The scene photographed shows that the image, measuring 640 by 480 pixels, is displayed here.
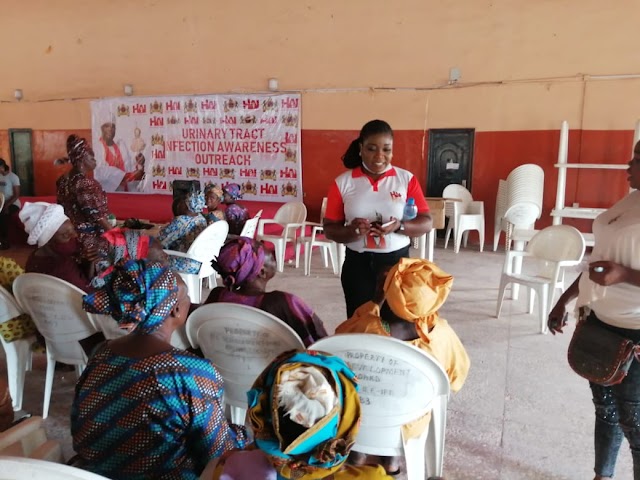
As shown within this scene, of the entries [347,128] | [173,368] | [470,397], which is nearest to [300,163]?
[347,128]

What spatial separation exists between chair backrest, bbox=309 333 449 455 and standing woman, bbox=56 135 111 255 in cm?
241

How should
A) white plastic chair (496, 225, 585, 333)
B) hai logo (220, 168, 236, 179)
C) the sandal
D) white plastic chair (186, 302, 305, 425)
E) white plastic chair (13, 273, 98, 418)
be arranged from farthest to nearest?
hai logo (220, 168, 236, 179) < white plastic chair (496, 225, 585, 333) < white plastic chair (13, 273, 98, 418) < the sandal < white plastic chair (186, 302, 305, 425)

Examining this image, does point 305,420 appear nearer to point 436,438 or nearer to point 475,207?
point 436,438

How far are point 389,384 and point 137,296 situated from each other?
80cm

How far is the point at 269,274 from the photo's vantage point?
6.93ft

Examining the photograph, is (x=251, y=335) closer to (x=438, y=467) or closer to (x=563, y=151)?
(x=438, y=467)

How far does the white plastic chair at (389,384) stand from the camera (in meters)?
1.50

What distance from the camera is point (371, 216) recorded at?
7.79ft

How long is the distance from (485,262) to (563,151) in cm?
174

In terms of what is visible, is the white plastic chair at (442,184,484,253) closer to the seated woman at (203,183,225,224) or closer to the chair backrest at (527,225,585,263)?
the chair backrest at (527,225,585,263)

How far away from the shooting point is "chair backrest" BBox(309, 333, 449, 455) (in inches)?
59.1

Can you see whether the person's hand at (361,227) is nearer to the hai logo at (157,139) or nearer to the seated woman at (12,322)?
the seated woman at (12,322)

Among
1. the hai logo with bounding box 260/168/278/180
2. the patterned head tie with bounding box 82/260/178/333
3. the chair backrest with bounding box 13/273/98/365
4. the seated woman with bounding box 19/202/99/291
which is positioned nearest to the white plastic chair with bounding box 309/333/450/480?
the patterned head tie with bounding box 82/260/178/333

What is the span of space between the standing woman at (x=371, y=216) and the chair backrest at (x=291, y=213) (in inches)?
143
